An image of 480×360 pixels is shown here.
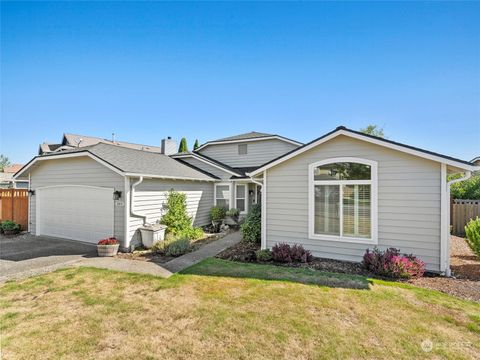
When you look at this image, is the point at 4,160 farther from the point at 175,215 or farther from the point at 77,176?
the point at 175,215

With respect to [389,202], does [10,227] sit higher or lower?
lower

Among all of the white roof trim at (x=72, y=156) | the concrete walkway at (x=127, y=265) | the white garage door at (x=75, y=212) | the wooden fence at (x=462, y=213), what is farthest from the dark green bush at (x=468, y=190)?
the white garage door at (x=75, y=212)

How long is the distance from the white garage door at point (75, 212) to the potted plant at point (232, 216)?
6690 millimetres

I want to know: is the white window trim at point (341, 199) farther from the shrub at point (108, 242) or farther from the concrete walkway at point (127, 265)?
the shrub at point (108, 242)

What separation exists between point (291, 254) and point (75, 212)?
9.49m

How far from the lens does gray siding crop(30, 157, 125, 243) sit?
29.7ft

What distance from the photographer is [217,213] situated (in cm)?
1402

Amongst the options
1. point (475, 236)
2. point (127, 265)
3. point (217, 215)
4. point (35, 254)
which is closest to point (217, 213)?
point (217, 215)

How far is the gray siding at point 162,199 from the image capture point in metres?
9.34

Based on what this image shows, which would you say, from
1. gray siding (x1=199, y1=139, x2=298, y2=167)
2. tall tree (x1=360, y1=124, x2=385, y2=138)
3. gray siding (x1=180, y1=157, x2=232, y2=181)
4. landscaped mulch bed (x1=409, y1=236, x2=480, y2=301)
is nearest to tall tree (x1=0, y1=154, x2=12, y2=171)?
gray siding (x1=199, y1=139, x2=298, y2=167)

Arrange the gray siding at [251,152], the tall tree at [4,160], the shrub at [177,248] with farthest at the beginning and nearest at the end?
the tall tree at [4,160] → the gray siding at [251,152] → the shrub at [177,248]

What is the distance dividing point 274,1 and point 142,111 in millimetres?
12078

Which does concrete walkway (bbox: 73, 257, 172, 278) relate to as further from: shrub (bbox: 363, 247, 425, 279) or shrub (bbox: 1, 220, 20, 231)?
shrub (bbox: 1, 220, 20, 231)

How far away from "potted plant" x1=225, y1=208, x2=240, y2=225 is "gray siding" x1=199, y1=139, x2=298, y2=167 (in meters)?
4.74
